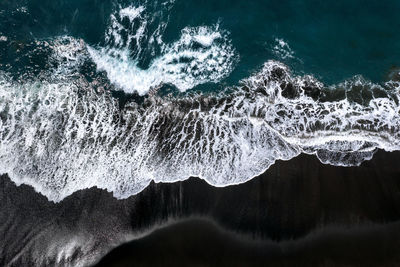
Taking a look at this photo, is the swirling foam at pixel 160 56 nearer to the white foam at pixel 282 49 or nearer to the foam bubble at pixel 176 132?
the foam bubble at pixel 176 132

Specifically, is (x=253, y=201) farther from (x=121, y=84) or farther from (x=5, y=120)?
(x=5, y=120)

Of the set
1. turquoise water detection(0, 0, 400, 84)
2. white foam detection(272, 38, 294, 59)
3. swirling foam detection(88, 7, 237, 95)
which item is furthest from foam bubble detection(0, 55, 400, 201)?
turquoise water detection(0, 0, 400, 84)

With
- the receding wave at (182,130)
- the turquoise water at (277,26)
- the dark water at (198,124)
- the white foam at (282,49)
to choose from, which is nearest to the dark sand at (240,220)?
the dark water at (198,124)

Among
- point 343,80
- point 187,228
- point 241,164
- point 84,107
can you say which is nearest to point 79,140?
point 84,107

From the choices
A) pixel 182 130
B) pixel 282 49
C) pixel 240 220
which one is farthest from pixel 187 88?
pixel 240 220

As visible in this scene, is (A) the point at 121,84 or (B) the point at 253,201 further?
(A) the point at 121,84

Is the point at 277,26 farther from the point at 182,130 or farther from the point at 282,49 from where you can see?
the point at 182,130
